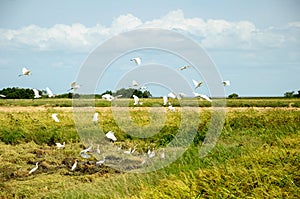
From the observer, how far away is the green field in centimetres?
527

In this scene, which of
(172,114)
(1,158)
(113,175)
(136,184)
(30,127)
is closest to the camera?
(136,184)

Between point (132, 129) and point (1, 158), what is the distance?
326 cm

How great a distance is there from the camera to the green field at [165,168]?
527 centimetres

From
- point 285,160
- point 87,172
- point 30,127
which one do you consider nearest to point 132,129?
point 30,127

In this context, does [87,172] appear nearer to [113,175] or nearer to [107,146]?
[113,175]

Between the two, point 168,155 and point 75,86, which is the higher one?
point 75,86

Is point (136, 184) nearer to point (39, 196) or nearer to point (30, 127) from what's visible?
point (39, 196)

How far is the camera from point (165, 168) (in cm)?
677

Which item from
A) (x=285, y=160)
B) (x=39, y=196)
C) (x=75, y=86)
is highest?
(x=75, y=86)

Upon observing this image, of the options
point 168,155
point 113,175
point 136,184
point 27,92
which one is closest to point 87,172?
point 113,175

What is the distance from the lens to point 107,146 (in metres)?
9.65

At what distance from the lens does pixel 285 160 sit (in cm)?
574

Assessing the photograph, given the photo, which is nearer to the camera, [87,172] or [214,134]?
[87,172]

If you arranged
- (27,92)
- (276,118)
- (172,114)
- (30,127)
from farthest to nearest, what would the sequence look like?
(27,92) < (172,114) < (276,118) < (30,127)
